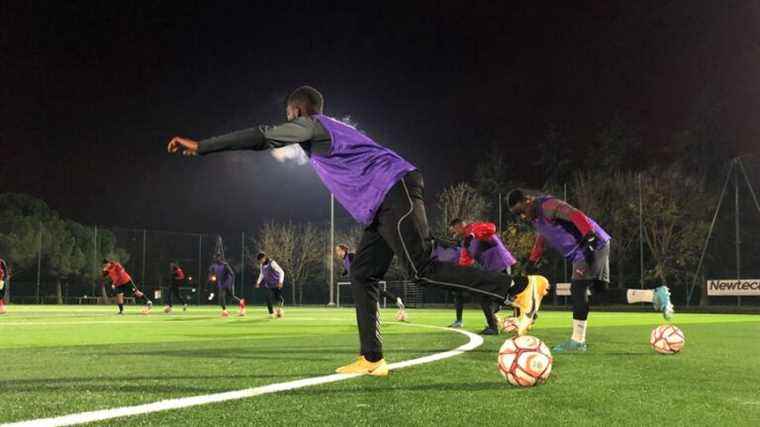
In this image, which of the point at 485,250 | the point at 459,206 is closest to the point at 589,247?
the point at 485,250

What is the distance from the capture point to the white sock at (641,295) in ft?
36.2

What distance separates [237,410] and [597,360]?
4.21m

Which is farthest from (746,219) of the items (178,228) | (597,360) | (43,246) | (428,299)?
(178,228)

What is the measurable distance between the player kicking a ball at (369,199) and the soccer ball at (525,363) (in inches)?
14.7

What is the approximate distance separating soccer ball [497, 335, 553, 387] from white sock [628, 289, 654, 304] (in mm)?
7189

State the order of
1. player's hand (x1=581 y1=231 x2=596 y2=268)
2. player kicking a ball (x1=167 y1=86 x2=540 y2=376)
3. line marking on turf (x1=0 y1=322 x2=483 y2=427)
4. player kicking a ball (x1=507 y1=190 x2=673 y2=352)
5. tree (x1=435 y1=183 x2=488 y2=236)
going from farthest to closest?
tree (x1=435 y1=183 x2=488 y2=236) < player kicking a ball (x1=507 y1=190 x2=673 y2=352) < player's hand (x1=581 y1=231 x2=596 y2=268) < player kicking a ball (x1=167 y1=86 x2=540 y2=376) < line marking on turf (x1=0 y1=322 x2=483 y2=427)

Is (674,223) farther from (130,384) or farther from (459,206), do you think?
(130,384)

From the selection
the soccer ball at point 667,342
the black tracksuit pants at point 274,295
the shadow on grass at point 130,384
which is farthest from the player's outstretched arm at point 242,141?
the black tracksuit pants at point 274,295

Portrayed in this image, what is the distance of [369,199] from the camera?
4.82m

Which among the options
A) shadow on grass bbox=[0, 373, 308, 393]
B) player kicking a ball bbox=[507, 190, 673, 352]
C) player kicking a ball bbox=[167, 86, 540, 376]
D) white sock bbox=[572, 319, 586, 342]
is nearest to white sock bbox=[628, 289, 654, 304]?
player kicking a ball bbox=[507, 190, 673, 352]

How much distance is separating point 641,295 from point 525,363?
308 inches

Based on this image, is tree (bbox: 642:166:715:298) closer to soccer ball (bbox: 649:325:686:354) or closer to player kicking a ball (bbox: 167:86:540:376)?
soccer ball (bbox: 649:325:686:354)

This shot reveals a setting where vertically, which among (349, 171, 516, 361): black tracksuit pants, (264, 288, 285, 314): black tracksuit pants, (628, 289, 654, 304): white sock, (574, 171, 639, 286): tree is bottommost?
(264, 288, 285, 314): black tracksuit pants

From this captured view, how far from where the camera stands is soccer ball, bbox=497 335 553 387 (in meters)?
4.39
